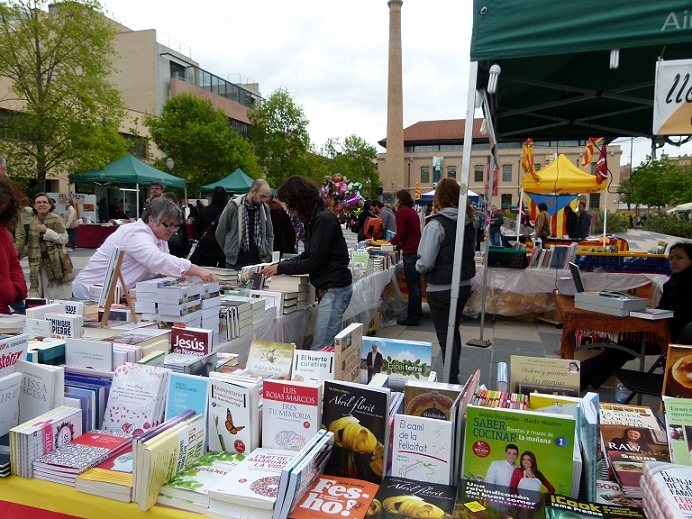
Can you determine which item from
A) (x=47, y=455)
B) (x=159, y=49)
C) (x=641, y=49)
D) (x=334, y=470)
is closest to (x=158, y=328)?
(x=47, y=455)

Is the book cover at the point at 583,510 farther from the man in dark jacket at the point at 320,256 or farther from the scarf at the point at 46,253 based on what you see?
the scarf at the point at 46,253

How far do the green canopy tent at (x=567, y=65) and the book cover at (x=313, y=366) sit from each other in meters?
1.54

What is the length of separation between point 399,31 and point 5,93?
75.4 ft

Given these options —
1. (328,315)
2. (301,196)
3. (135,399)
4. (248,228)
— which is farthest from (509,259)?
(135,399)

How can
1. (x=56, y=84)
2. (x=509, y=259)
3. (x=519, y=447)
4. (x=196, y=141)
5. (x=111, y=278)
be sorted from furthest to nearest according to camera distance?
1. (x=196, y=141)
2. (x=56, y=84)
3. (x=509, y=259)
4. (x=111, y=278)
5. (x=519, y=447)

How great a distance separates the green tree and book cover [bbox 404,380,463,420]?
27228mm

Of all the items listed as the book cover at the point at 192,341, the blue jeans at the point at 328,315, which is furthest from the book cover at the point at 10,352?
the blue jeans at the point at 328,315

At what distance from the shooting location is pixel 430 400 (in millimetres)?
1604

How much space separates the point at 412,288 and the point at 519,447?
219 inches

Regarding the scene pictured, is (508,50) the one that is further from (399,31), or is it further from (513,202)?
(513,202)

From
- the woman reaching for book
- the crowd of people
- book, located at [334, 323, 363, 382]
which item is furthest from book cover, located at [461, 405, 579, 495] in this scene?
the crowd of people

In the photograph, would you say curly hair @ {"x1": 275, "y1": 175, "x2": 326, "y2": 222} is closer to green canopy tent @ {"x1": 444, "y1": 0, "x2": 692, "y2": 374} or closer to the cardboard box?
green canopy tent @ {"x1": 444, "y1": 0, "x2": 692, "y2": 374}

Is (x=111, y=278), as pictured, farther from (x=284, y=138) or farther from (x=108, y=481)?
(x=284, y=138)

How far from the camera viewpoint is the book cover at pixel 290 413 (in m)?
1.57
